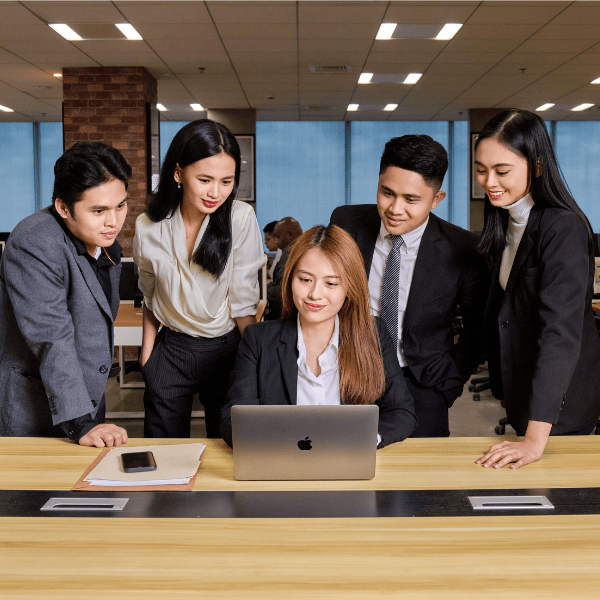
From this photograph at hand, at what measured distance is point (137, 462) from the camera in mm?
1405

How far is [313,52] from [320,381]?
541 cm

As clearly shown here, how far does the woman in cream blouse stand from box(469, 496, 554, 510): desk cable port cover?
3.18ft

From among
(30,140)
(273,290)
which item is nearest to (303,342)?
(273,290)

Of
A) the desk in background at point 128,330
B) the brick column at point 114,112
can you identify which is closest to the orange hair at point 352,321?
the desk in background at point 128,330

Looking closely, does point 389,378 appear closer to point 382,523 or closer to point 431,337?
point 431,337

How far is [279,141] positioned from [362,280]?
9.65 meters

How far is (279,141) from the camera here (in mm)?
10961

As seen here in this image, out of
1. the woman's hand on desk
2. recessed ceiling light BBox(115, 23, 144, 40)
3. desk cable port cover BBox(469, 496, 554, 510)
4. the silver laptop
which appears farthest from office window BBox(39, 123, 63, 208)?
desk cable port cover BBox(469, 496, 554, 510)

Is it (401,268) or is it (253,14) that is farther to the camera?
(253,14)

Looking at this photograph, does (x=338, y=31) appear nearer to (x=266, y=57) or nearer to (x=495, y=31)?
(x=266, y=57)

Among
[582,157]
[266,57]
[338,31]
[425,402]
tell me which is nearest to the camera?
[425,402]

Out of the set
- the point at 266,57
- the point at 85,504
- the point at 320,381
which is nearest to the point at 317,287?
the point at 320,381

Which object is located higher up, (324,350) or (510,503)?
(324,350)

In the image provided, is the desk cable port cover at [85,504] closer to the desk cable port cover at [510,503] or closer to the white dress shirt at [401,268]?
the desk cable port cover at [510,503]
